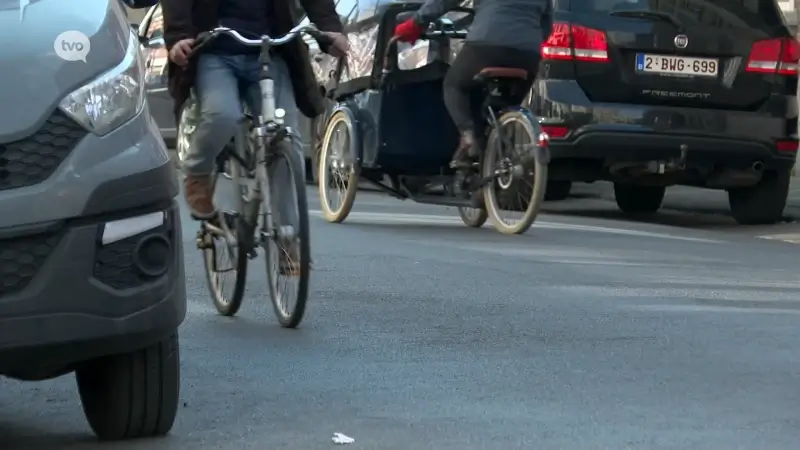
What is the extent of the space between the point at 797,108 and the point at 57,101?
8.98 m

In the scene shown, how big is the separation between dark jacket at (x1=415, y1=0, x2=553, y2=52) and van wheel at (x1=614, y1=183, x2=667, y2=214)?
11.3 ft

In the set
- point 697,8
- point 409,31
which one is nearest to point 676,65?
point 697,8

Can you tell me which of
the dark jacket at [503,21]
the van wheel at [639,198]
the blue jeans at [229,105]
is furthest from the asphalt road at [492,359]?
the van wheel at [639,198]

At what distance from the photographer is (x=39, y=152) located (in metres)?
4.65

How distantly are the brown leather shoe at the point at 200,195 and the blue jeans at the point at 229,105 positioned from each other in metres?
0.10

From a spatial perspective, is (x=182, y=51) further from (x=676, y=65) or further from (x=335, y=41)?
(x=676, y=65)

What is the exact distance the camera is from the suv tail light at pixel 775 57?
12727mm

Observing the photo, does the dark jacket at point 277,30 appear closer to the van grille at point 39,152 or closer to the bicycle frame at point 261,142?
the bicycle frame at point 261,142

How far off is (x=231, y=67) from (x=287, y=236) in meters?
0.73

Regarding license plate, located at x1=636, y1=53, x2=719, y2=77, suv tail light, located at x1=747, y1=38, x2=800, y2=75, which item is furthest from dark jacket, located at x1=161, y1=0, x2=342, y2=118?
suv tail light, located at x1=747, y1=38, x2=800, y2=75

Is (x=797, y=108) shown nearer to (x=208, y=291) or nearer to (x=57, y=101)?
(x=208, y=291)

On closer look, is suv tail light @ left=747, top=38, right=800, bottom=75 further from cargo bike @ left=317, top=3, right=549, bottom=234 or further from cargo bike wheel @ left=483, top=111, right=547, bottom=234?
cargo bike wheel @ left=483, top=111, right=547, bottom=234

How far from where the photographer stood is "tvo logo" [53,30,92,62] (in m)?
4.75

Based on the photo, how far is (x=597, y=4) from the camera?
40.9ft
